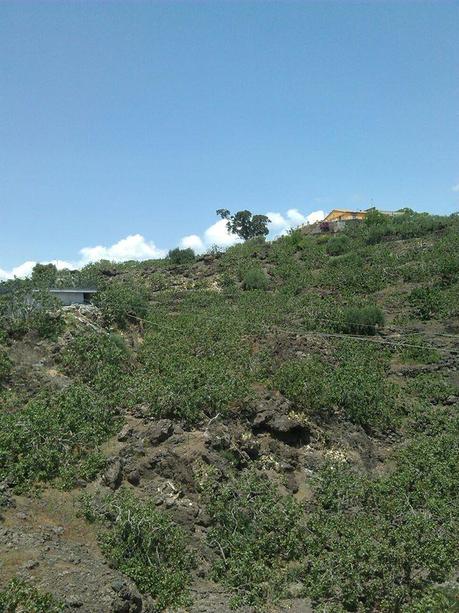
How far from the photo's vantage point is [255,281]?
74.5 ft

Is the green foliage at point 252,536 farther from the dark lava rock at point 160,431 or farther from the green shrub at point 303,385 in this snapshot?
the green shrub at point 303,385

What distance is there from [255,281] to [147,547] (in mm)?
16331

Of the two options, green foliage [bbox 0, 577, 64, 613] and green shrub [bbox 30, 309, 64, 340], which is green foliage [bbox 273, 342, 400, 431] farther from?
green foliage [bbox 0, 577, 64, 613]

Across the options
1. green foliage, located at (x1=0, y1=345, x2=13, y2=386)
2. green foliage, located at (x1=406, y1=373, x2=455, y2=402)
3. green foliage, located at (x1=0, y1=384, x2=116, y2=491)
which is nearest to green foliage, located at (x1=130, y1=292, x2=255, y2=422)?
green foliage, located at (x1=0, y1=384, x2=116, y2=491)

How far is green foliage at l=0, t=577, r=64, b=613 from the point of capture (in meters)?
5.19

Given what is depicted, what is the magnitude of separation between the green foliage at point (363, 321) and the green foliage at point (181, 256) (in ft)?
40.6

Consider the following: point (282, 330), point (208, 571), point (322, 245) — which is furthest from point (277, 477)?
point (322, 245)

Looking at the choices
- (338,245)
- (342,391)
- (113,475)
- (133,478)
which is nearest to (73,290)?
(342,391)

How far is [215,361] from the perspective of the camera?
13.1 meters

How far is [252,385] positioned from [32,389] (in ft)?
14.7

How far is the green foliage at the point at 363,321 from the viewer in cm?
1698

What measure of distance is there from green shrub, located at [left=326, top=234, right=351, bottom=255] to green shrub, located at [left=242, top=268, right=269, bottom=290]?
15.7 ft

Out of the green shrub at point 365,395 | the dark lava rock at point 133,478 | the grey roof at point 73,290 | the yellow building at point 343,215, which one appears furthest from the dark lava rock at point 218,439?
the yellow building at point 343,215

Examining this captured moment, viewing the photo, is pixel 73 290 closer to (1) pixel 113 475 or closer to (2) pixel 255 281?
(2) pixel 255 281
